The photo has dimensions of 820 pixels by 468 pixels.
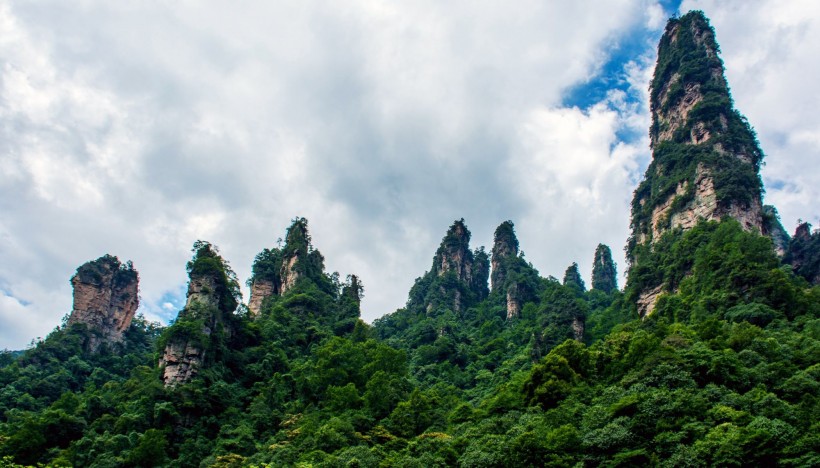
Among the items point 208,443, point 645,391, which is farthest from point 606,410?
point 208,443

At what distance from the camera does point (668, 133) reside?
2911 inches

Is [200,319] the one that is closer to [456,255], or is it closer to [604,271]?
[456,255]

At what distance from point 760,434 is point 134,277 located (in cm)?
8043

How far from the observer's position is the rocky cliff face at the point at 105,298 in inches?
2862

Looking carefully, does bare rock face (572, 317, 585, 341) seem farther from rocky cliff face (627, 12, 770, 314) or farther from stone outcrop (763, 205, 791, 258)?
stone outcrop (763, 205, 791, 258)

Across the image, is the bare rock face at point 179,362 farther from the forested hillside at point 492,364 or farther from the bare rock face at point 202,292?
the bare rock face at point 202,292

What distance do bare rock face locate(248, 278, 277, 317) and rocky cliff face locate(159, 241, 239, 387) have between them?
799 inches

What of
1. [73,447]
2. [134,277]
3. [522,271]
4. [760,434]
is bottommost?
[73,447]

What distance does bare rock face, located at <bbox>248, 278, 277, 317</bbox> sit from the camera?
83500mm

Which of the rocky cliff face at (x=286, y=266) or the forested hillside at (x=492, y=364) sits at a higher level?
the rocky cliff face at (x=286, y=266)

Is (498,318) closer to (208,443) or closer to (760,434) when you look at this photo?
(208,443)

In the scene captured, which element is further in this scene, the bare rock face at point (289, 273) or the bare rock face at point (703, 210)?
the bare rock face at point (289, 273)

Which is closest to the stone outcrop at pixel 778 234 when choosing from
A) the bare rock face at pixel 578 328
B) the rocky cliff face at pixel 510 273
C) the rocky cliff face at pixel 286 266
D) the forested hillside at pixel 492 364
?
the forested hillside at pixel 492 364

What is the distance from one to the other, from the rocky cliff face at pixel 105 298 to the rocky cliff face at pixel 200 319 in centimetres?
2351
